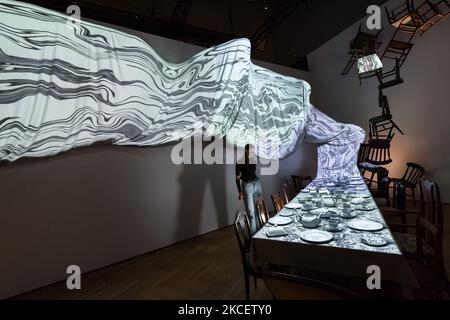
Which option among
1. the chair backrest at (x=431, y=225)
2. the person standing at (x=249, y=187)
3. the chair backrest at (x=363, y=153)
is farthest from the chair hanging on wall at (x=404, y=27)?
the person standing at (x=249, y=187)

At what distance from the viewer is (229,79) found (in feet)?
6.78

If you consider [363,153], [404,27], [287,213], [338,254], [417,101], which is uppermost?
[404,27]

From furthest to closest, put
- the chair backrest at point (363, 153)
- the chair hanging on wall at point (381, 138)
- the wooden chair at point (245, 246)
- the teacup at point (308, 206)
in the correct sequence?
the chair backrest at point (363, 153), the chair hanging on wall at point (381, 138), the teacup at point (308, 206), the wooden chair at point (245, 246)

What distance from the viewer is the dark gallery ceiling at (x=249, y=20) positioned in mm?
4985

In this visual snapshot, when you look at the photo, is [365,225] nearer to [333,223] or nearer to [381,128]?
[333,223]

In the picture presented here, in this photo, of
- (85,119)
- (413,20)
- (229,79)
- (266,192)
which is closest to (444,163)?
(413,20)

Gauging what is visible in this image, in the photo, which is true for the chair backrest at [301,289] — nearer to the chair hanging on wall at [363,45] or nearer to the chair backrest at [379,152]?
the chair hanging on wall at [363,45]

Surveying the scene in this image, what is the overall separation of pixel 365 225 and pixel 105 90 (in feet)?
6.96

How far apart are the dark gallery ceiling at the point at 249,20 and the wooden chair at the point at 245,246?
14.0 ft

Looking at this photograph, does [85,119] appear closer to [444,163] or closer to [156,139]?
[156,139]

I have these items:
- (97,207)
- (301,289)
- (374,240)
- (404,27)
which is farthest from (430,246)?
(404,27)

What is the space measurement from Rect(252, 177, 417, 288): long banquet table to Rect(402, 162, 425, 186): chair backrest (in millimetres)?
3873

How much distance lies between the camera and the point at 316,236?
1.79 metres

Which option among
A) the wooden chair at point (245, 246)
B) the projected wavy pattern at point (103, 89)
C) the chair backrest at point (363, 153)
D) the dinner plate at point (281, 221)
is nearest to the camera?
the projected wavy pattern at point (103, 89)
